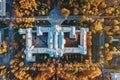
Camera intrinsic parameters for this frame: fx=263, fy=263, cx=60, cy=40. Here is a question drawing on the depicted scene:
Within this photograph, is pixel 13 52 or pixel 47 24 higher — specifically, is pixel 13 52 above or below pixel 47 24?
below

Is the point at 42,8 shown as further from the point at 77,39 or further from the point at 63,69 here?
the point at 63,69

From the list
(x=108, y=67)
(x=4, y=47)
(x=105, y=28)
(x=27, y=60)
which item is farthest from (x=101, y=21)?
(x=4, y=47)

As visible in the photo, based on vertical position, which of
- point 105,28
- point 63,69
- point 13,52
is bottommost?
point 63,69

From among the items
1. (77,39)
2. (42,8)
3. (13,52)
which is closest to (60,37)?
(77,39)

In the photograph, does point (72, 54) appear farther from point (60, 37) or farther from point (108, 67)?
point (108, 67)

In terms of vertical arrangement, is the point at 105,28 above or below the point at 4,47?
above

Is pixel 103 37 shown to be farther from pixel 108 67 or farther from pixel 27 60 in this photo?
pixel 27 60

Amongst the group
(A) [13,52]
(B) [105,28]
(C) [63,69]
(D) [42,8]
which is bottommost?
(C) [63,69]
